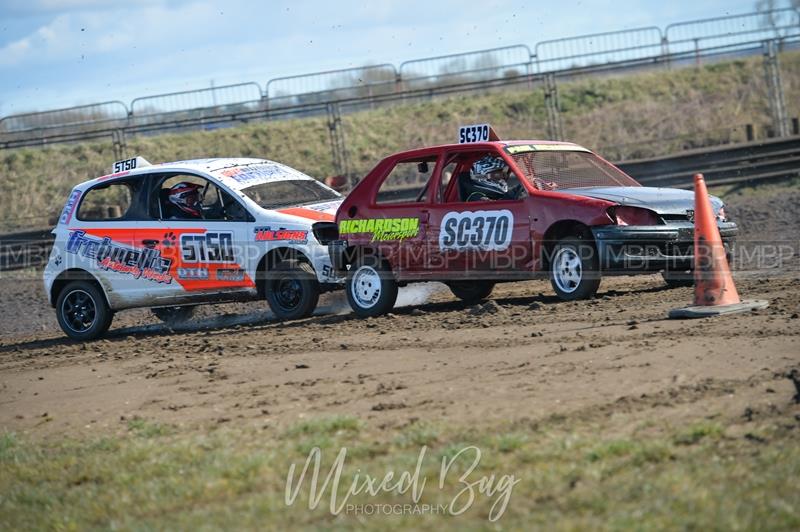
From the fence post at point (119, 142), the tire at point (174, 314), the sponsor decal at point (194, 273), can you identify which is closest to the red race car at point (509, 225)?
the sponsor decal at point (194, 273)

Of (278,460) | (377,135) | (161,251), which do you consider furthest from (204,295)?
(377,135)

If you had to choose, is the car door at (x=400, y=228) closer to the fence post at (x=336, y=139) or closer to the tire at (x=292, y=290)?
the tire at (x=292, y=290)

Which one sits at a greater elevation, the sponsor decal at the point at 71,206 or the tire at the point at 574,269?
the sponsor decal at the point at 71,206

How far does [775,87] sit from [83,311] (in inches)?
547

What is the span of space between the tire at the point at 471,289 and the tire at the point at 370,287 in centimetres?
86

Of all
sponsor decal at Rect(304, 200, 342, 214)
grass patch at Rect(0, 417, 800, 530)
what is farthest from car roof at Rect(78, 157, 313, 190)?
grass patch at Rect(0, 417, 800, 530)

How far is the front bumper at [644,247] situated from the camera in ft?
30.2

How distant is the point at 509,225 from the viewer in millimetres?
9945

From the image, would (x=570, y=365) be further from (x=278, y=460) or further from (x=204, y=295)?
(x=204, y=295)

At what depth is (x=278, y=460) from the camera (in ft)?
17.7

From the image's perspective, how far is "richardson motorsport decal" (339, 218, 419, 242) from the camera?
1059 centimetres

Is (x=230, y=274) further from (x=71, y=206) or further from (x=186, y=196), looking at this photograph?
(x=71, y=206)

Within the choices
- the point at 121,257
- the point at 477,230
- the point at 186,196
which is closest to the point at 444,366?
the point at 477,230

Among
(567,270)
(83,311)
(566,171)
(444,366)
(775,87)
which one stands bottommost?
(444,366)
